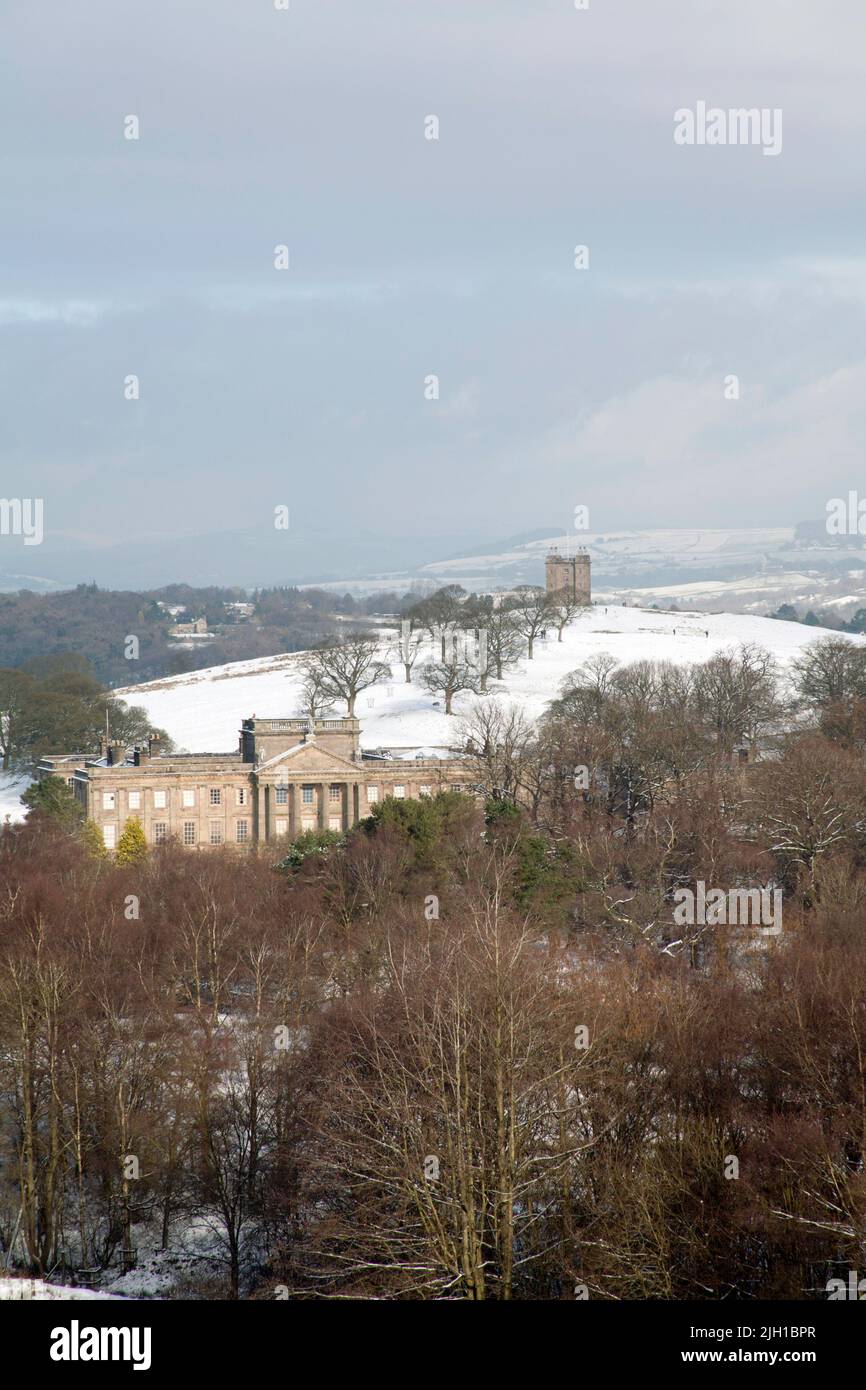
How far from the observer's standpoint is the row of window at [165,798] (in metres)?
87.2

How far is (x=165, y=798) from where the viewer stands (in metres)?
87.8

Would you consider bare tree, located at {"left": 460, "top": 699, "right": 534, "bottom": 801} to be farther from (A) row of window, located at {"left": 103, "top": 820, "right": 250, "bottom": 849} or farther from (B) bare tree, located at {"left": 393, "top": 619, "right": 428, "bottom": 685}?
(B) bare tree, located at {"left": 393, "top": 619, "right": 428, "bottom": 685}

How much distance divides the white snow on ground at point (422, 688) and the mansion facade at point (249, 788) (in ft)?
19.2

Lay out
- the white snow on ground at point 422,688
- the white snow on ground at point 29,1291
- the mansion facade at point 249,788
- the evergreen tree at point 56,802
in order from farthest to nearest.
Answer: the white snow on ground at point 422,688, the mansion facade at point 249,788, the evergreen tree at point 56,802, the white snow on ground at point 29,1291

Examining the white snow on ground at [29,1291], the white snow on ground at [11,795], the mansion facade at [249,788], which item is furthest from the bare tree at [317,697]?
the white snow on ground at [29,1291]

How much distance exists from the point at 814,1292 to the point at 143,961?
2478 cm

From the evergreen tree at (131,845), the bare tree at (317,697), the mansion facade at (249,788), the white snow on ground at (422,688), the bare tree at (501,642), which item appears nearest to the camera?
the evergreen tree at (131,845)

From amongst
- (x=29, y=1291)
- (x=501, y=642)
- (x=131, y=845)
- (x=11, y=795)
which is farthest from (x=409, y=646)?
(x=29, y=1291)

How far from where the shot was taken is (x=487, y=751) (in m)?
83.8

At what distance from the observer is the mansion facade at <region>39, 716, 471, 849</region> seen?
87250mm

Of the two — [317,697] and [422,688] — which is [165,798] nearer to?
[317,697]

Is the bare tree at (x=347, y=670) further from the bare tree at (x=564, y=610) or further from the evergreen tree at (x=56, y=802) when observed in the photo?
the evergreen tree at (x=56, y=802)

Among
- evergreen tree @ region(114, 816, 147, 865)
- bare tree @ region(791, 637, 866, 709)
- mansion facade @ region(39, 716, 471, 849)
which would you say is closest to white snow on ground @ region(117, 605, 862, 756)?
mansion facade @ region(39, 716, 471, 849)

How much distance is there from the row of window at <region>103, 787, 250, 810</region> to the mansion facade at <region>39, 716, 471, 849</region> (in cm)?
5
